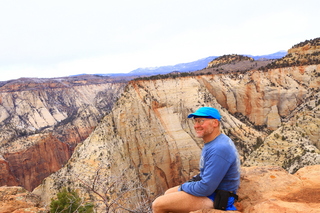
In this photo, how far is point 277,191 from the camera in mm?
4664

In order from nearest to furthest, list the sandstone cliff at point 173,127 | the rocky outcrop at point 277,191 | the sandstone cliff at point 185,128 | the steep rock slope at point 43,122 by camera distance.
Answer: the rocky outcrop at point 277,191 < the sandstone cliff at point 185,128 < the sandstone cliff at point 173,127 < the steep rock slope at point 43,122

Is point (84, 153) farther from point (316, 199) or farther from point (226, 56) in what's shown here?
point (226, 56)

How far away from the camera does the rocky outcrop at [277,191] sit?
384 cm

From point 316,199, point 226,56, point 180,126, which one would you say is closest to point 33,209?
point 316,199

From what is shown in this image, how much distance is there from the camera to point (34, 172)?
1635 inches

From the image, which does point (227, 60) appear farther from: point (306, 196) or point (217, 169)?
point (217, 169)

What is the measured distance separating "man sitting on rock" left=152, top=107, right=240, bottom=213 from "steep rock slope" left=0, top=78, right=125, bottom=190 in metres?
38.7

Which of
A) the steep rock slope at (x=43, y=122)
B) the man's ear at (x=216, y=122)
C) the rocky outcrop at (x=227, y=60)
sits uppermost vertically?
the rocky outcrop at (x=227, y=60)

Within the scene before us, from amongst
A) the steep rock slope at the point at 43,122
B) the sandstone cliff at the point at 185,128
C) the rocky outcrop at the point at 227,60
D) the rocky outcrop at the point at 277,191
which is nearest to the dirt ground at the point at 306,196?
the rocky outcrop at the point at 277,191

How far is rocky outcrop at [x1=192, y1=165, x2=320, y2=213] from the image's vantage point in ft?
12.6

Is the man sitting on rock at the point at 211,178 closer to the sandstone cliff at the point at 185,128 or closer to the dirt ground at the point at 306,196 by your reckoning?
the dirt ground at the point at 306,196

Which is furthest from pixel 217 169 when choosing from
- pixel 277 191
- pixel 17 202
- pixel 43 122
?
pixel 43 122

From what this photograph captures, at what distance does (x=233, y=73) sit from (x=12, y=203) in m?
39.6

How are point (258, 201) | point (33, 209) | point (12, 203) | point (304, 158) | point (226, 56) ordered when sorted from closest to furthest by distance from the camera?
1. point (258, 201)
2. point (33, 209)
3. point (12, 203)
4. point (304, 158)
5. point (226, 56)
